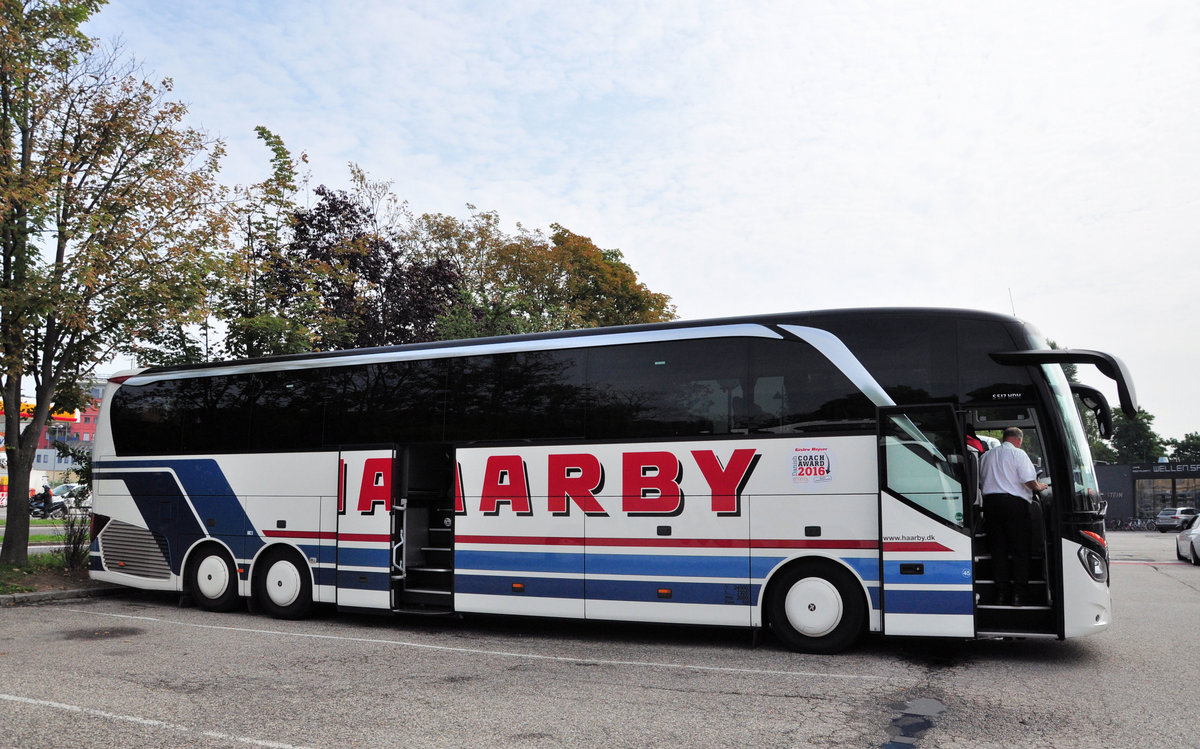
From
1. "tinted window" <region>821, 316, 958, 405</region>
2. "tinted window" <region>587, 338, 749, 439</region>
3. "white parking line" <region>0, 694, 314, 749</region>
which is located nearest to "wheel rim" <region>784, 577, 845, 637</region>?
"tinted window" <region>587, 338, 749, 439</region>

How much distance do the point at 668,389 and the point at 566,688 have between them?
12.2ft

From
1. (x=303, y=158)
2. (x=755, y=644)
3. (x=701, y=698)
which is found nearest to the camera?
(x=701, y=698)

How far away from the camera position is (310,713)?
22.3 feet

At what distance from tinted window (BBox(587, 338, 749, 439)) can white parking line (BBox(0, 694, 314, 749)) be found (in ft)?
17.8

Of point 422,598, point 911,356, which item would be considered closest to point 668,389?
point 911,356

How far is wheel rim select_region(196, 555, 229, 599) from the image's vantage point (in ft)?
43.2

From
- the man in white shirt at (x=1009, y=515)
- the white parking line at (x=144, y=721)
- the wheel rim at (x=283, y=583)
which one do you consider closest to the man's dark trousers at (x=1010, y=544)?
the man in white shirt at (x=1009, y=515)

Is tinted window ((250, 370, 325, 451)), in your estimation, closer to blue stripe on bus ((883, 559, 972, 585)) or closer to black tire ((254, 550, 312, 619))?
black tire ((254, 550, 312, 619))

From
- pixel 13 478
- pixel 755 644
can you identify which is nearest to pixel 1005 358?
pixel 755 644

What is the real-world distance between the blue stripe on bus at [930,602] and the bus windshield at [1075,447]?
1.43 meters

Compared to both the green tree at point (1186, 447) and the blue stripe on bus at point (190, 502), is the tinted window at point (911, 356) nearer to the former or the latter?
the blue stripe on bus at point (190, 502)

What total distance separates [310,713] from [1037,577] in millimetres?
7052

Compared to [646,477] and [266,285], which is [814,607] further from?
[266,285]

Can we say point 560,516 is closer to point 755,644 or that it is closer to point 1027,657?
point 755,644
